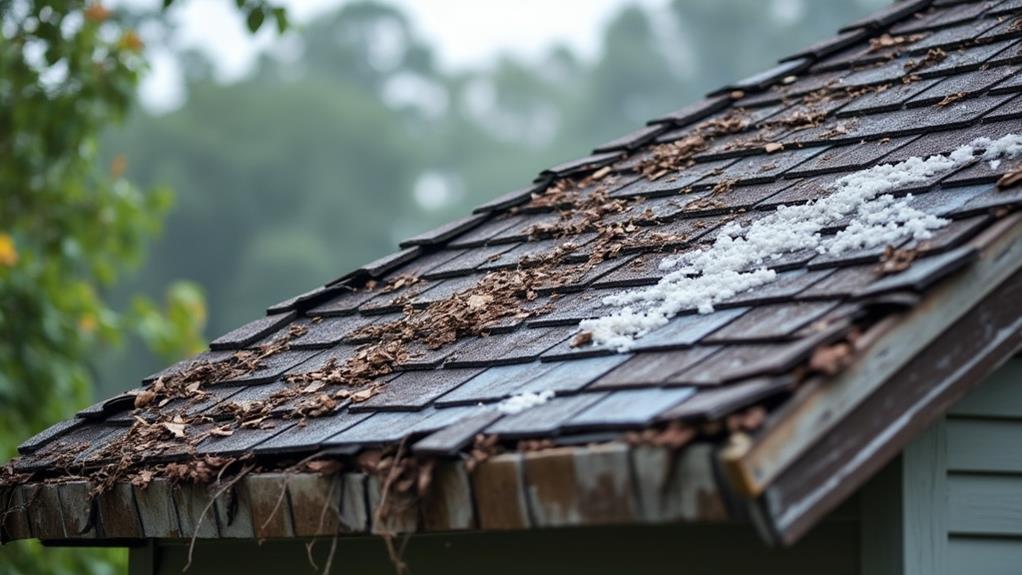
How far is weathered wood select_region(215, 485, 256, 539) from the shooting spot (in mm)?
2732

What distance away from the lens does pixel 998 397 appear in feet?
8.27

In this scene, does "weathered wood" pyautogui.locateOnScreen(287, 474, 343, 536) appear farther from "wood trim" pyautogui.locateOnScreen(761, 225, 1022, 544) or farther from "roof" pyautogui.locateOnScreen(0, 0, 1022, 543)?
"wood trim" pyautogui.locateOnScreen(761, 225, 1022, 544)

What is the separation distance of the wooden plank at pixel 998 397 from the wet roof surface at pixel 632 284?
35cm

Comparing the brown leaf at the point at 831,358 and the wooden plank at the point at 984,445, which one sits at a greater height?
the brown leaf at the point at 831,358

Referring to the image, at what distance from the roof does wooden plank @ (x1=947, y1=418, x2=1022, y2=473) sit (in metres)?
0.26

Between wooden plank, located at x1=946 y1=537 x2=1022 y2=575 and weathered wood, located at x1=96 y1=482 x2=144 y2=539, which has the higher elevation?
weathered wood, located at x1=96 y1=482 x2=144 y2=539

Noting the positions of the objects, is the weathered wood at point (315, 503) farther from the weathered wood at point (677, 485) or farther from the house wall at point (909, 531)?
the weathered wood at point (677, 485)

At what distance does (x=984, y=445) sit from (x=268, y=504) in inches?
58.8

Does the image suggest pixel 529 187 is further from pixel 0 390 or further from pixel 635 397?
pixel 0 390

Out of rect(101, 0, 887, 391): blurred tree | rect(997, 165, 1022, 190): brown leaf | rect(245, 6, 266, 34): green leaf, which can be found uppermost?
rect(101, 0, 887, 391): blurred tree

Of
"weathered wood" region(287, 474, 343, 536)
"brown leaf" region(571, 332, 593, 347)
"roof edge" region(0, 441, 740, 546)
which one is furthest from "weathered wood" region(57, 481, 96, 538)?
"brown leaf" region(571, 332, 593, 347)

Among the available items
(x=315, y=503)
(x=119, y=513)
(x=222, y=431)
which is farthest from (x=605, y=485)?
(x=119, y=513)

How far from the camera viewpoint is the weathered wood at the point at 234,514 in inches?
108

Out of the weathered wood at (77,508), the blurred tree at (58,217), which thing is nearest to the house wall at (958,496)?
the weathered wood at (77,508)
